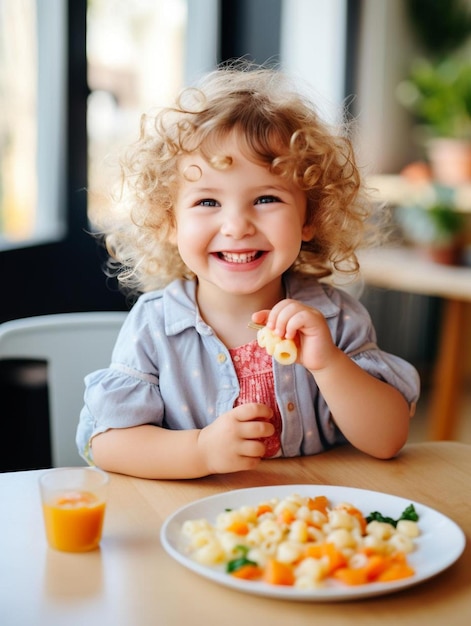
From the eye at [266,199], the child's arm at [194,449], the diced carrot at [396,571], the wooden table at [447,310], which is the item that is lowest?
the wooden table at [447,310]

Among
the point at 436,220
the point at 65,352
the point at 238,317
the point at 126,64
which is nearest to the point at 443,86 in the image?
the point at 436,220

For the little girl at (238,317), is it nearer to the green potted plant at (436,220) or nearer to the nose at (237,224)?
the nose at (237,224)

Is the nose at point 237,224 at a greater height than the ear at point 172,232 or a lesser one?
greater

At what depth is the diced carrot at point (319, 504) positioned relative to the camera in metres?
1.03

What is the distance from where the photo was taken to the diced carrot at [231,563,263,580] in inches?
34.1

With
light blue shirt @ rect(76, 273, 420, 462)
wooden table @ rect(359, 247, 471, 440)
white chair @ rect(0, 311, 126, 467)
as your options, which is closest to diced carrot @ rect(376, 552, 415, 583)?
light blue shirt @ rect(76, 273, 420, 462)

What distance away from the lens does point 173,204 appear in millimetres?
1413

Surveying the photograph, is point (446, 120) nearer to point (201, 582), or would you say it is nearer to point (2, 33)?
point (2, 33)

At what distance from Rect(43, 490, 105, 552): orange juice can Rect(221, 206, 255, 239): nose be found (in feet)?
1.52

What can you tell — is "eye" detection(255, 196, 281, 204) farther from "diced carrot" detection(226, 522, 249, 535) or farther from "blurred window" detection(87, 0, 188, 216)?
"blurred window" detection(87, 0, 188, 216)

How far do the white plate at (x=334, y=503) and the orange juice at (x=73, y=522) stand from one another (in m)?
0.07

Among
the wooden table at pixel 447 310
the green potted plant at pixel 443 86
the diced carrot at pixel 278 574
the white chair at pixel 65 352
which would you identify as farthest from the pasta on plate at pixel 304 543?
the green potted plant at pixel 443 86

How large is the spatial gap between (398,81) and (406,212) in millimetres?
752

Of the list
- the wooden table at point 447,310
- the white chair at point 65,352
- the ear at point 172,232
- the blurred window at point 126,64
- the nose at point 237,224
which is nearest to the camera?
the nose at point 237,224
